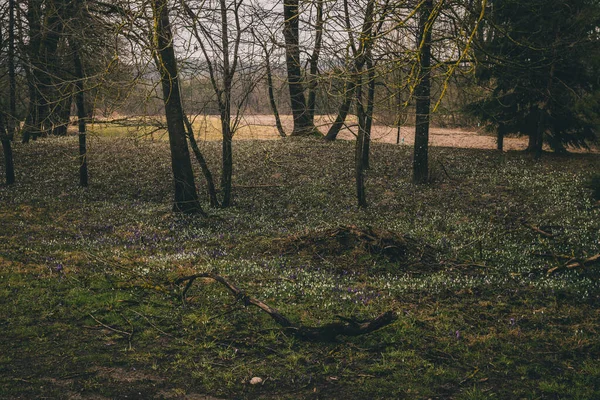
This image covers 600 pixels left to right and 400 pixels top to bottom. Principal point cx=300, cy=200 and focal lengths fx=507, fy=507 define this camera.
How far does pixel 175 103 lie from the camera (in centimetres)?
1560

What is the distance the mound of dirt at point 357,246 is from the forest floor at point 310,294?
0.04 meters

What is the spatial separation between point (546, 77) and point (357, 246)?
15.0 m

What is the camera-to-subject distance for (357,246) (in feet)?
37.3

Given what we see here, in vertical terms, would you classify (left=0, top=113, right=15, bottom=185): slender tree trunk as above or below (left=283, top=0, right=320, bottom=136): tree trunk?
below

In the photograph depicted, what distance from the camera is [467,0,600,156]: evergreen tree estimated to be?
67.7ft

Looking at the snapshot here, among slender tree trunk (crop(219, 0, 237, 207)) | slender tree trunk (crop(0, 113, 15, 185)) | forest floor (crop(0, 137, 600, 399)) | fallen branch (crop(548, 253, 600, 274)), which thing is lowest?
forest floor (crop(0, 137, 600, 399))

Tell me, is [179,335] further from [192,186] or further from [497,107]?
[497,107]

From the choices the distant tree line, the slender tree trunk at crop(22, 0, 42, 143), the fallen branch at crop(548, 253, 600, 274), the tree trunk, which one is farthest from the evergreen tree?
the slender tree trunk at crop(22, 0, 42, 143)

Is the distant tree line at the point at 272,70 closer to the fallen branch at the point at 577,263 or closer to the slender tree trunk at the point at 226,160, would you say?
the slender tree trunk at the point at 226,160

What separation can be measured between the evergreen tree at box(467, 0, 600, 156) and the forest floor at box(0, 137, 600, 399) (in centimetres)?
484

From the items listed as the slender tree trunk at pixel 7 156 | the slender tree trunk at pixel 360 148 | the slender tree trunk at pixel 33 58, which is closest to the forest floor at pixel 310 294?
the slender tree trunk at pixel 360 148

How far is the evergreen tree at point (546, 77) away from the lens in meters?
20.6

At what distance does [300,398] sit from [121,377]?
85.7 inches

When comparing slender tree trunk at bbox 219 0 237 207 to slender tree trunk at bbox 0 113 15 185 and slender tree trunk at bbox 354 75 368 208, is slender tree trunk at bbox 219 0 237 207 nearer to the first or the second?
slender tree trunk at bbox 354 75 368 208
